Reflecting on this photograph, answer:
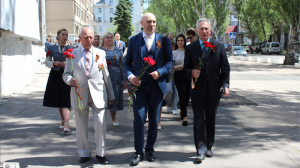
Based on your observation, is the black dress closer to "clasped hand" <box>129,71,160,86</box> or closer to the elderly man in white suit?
the elderly man in white suit

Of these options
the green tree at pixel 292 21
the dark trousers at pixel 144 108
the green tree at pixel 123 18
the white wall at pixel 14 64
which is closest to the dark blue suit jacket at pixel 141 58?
the dark trousers at pixel 144 108

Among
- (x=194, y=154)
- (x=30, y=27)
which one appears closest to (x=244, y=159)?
(x=194, y=154)

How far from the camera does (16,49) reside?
11586 millimetres

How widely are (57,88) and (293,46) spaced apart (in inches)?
796

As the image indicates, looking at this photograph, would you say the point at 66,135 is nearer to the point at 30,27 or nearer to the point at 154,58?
the point at 154,58

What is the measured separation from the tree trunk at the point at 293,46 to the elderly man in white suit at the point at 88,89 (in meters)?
20.7

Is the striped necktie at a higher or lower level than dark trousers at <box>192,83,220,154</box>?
higher

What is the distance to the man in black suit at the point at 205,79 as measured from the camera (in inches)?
167

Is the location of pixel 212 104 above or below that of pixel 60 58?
below

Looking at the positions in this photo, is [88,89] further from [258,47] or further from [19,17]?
[258,47]

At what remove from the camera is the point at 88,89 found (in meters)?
4.23

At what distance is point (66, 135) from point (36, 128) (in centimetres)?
95

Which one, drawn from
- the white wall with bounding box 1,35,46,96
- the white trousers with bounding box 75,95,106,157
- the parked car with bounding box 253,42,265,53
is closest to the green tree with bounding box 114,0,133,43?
the parked car with bounding box 253,42,265,53

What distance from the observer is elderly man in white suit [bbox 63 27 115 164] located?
4.18m
